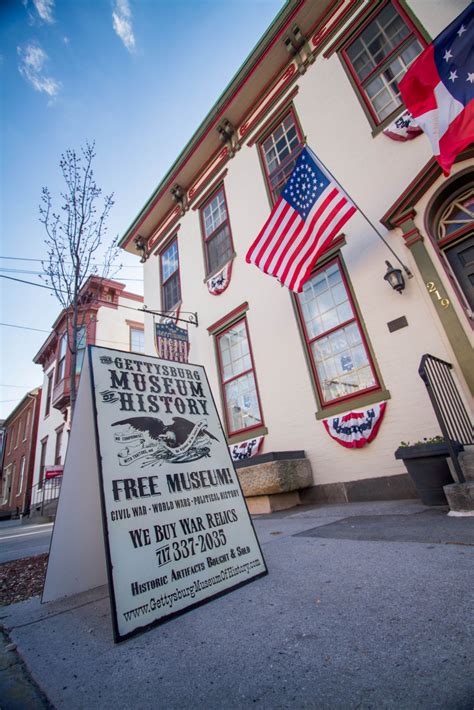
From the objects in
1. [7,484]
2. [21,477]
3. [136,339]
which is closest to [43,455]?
[21,477]

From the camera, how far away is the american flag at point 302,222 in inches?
175

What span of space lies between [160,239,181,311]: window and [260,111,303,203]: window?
3751 mm

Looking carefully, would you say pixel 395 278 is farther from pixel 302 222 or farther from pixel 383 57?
pixel 383 57

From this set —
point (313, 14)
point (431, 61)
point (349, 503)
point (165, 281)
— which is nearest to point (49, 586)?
point (349, 503)

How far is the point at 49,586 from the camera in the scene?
7.15ft

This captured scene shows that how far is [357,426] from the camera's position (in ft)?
15.3

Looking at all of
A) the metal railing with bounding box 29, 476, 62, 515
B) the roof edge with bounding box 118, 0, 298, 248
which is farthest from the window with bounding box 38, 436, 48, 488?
the roof edge with bounding box 118, 0, 298, 248

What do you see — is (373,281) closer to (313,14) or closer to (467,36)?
(467,36)

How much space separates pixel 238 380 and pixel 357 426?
2.94m

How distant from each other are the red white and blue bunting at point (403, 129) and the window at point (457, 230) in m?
1.04

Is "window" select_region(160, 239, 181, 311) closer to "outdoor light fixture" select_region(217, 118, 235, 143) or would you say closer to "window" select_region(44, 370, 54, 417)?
"outdoor light fixture" select_region(217, 118, 235, 143)

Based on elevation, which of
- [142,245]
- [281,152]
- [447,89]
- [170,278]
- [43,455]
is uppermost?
[142,245]

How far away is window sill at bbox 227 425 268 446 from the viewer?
20.1 ft

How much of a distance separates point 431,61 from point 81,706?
6.14 m
